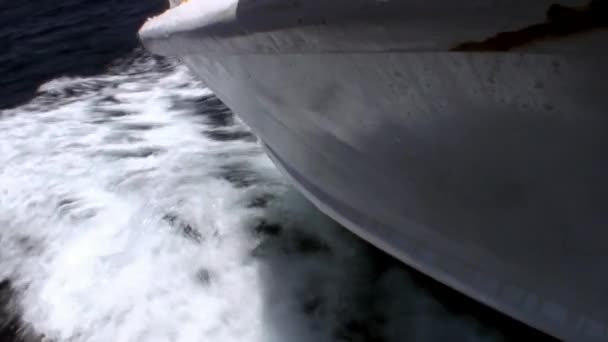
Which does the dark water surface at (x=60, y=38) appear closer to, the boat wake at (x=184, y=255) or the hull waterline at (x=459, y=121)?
the boat wake at (x=184, y=255)

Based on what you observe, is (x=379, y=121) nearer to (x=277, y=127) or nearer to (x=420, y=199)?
(x=420, y=199)

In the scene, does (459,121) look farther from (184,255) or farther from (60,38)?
(60,38)

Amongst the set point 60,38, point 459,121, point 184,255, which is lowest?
point 184,255

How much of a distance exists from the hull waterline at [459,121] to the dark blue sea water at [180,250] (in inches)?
20.6

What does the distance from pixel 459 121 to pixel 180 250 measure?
6.25 feet

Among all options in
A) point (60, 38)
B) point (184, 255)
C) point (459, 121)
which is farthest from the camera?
point (60, 38)

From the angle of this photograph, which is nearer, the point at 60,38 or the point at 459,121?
the point at 459,121

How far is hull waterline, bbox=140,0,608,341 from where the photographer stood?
0.95 meters

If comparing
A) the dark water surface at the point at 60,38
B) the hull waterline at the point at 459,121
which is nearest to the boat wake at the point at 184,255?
the hull waterline at the point at 459,121

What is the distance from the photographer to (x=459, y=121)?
1197mm

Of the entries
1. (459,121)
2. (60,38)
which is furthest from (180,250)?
(60,38)

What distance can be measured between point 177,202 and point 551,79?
250 centimetres

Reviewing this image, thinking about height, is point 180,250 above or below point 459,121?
below

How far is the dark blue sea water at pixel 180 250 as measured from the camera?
2.34 m
